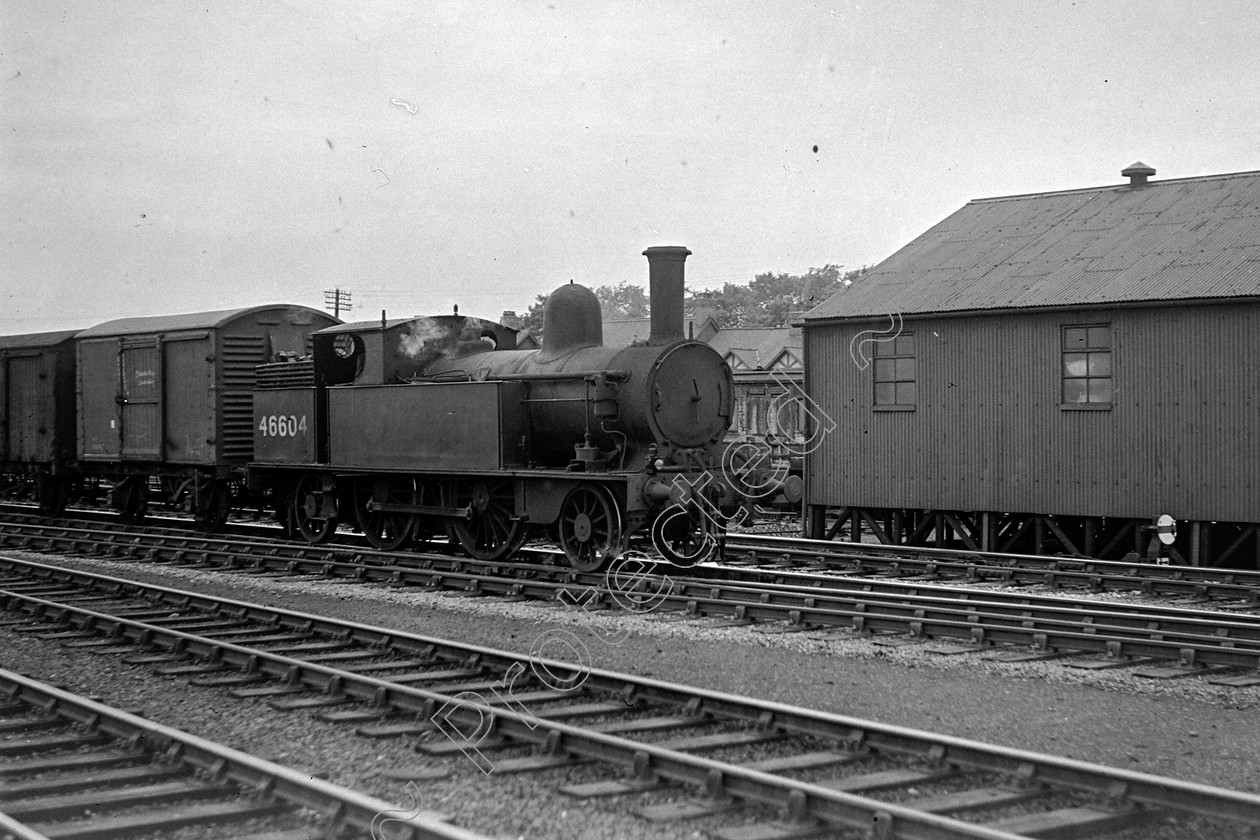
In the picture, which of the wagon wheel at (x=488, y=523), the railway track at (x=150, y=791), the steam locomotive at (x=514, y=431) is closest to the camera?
the railway track at (x=150, y=791)

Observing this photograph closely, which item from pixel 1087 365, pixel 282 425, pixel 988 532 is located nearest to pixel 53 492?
pixel 282 425

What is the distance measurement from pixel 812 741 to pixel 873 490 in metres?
11.7

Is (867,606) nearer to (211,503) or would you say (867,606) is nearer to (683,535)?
(683,535)

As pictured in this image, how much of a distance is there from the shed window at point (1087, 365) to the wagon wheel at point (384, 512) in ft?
28.9

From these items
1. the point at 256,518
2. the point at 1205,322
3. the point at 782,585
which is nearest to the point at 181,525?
the point at 256,518

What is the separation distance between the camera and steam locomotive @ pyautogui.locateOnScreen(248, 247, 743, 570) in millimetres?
13898

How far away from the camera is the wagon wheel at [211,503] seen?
20.0 m

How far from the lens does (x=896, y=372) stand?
18359 mm

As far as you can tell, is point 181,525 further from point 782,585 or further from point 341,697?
point 341,697

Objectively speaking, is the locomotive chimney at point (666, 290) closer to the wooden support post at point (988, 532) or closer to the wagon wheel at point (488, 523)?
the wagon wheel at point (488, 523)

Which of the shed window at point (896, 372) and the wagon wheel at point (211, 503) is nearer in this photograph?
the shed window at point (896, 372)

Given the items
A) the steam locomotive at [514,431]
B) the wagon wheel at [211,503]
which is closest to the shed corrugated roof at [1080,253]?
the steam locomotive at [514,431]

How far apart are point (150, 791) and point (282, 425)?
12150mm

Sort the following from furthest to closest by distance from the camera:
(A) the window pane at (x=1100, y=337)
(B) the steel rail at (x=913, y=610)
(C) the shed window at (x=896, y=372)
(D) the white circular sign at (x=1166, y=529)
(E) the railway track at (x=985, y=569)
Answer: (C) the shed window at (x=896, y=372)
(A) the window pane at (x=1100, y=337)
(D) the white circular sign at (x=1166, y=529)
(E) the railway track at (x=985, y=569)
(B) the steel rail at (x=913, y=610)
